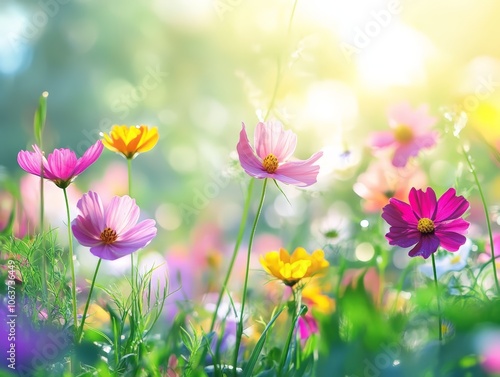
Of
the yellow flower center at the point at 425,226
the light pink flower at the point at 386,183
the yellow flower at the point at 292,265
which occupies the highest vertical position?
the light pink flower at the point at 386,183

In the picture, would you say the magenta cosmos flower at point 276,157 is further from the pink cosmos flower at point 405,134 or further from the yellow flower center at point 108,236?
the pink cosmos flower at point 405,134

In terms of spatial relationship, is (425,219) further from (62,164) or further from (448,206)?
(62,164)

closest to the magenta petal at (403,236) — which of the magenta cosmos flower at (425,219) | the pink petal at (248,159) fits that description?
the magenta cosmos flower at (425,219)

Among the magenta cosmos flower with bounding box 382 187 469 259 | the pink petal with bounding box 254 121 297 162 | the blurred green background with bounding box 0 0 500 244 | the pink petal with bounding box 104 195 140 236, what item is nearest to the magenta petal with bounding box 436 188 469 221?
the magenta cosmos flower with bounding box 382 187 469 259

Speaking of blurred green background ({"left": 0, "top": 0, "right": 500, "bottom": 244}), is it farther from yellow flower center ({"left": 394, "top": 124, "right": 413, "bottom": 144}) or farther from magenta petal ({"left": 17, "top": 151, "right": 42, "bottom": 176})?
magenta petal ({"left": 17, "top": 151, "right": 42, "bottom": 176})

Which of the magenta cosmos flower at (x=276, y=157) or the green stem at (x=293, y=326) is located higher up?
the magenta cosmos flower at (x=276, y=157)
